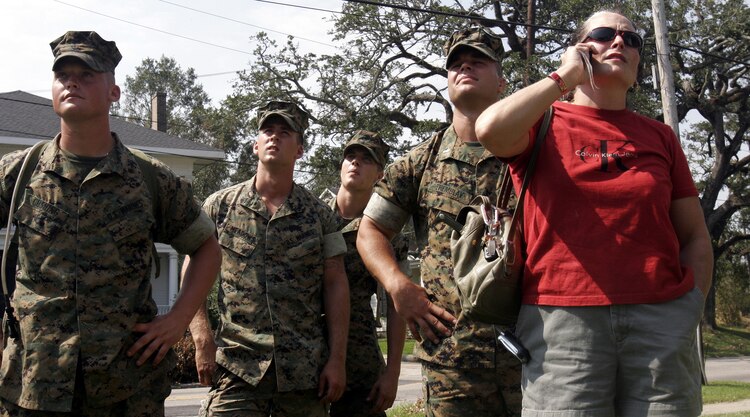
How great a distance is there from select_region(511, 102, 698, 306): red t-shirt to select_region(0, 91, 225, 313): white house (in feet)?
86.7

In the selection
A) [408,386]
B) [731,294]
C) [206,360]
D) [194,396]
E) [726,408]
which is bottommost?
[731,294]

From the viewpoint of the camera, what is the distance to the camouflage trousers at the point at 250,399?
473cm

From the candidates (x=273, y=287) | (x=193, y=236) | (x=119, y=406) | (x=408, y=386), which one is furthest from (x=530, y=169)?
(x=408, y=386)

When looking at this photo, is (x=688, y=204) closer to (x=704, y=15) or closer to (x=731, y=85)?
(x=704, y=15)

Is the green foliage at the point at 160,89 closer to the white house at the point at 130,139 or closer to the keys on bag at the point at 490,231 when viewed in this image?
the white house at the point at 130,139

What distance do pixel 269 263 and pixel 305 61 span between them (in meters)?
27.7

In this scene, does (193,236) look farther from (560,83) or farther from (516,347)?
(560,83)

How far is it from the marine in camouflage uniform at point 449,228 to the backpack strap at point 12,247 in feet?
5.13

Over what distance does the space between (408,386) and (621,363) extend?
1537 cm

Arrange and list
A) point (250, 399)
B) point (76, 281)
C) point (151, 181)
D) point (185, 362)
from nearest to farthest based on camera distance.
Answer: point (76, 281) < point (151, 181) < point (250, 399) < point (185, 362)

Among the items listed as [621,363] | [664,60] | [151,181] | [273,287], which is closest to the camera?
[621,363]

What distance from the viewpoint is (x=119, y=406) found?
3.71 m

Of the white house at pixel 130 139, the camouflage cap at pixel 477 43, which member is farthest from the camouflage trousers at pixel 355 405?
the white house at pixel 130 139

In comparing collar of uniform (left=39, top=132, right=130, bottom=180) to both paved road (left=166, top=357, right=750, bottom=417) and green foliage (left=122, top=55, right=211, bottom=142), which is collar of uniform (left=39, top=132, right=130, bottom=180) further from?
green foliage (left=122, top=55, right=211, bottom=142)
